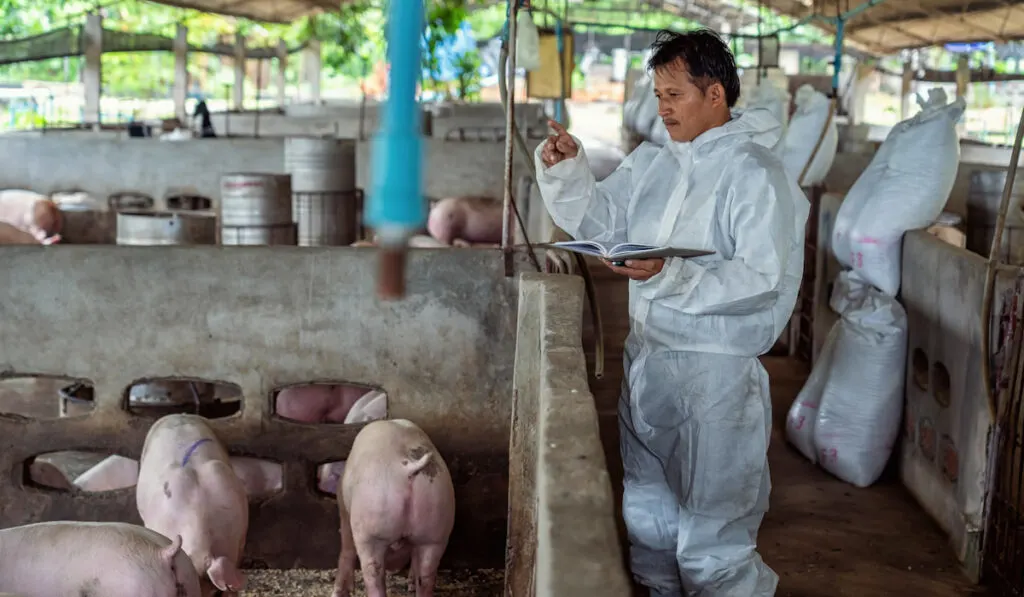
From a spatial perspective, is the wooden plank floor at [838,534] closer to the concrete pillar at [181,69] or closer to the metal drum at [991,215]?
the metal drum at [991,215]

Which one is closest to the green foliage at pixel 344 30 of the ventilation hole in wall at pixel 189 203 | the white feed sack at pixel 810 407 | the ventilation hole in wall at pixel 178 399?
the ventilation hole in wall at pixel 189 203

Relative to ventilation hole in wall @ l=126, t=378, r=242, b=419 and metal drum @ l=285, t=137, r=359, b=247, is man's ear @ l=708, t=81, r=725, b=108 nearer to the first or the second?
ventilation hole in wall @ l=126, t=378, r=242, b=419

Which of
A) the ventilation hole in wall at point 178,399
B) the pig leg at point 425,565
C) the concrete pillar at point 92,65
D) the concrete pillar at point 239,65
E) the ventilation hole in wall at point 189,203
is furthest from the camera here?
the concrete pillar at point 239,65

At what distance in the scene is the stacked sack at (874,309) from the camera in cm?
460

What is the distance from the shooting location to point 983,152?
1142 centimetres

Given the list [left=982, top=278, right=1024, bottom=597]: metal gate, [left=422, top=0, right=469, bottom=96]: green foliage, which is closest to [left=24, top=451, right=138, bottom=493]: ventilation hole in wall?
[left=982, top=278, right=1024, bottom=597]: metal gate

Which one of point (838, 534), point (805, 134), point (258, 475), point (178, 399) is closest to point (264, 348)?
point (258, 475)

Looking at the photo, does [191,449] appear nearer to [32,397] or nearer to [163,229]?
[163,229]

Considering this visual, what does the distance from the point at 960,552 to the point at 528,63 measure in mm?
3687

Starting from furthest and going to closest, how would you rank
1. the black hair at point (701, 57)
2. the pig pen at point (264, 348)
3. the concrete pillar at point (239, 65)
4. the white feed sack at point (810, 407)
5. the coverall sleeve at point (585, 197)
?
the concrete pillar at point (239, 65), the pig pen at point (264, 348), the white feed sack at point (810, 407), the coverall sleeve at point (585, 197), the black hair at point (701, 57)

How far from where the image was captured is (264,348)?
17.4 feet

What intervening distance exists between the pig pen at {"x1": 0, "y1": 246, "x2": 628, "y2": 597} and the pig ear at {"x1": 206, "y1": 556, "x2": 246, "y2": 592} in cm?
118

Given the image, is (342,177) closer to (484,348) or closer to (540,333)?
(484,348)

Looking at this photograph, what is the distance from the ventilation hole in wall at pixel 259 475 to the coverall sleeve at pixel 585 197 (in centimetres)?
277
